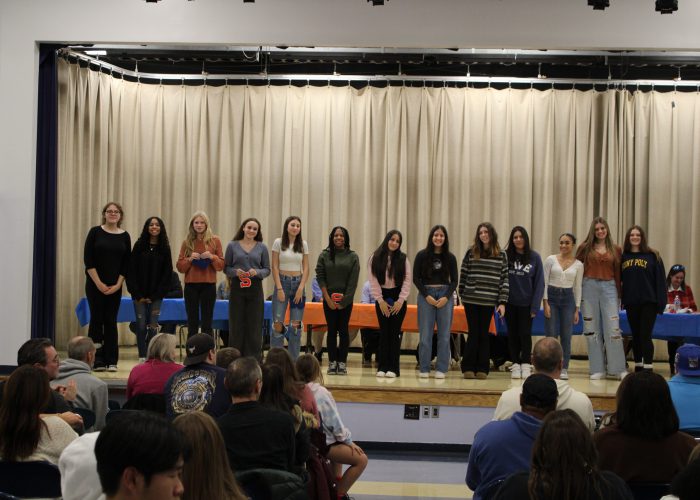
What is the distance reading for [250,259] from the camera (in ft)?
24.6

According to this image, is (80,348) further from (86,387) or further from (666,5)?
(666,5)

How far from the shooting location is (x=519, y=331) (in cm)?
774

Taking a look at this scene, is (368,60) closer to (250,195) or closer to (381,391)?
(250,195)

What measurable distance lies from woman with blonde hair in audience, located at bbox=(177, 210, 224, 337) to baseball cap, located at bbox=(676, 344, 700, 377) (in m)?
4.22

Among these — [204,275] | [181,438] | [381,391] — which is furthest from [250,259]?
[181,438]

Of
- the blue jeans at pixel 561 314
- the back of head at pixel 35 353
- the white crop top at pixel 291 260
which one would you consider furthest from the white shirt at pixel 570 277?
the back of head at pixel 35 353

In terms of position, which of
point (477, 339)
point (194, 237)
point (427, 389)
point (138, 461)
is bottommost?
point (427, 389)

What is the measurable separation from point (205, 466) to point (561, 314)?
5925 millimetres

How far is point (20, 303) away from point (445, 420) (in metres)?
3.82

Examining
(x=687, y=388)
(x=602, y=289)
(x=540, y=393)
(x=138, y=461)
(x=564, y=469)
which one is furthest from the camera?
(x=602, y=289)

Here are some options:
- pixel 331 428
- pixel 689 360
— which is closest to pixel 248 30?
pixel 331 428

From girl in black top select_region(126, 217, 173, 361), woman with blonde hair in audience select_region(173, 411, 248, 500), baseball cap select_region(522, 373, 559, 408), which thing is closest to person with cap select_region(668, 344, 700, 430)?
baseball cap select_region(522, 373, 559, 408)

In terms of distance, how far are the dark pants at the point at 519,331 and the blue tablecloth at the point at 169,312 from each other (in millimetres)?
2535

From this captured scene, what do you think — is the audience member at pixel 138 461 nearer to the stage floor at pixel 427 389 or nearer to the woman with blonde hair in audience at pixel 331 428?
the woman with blonde hair in audience at pixel 331 428
